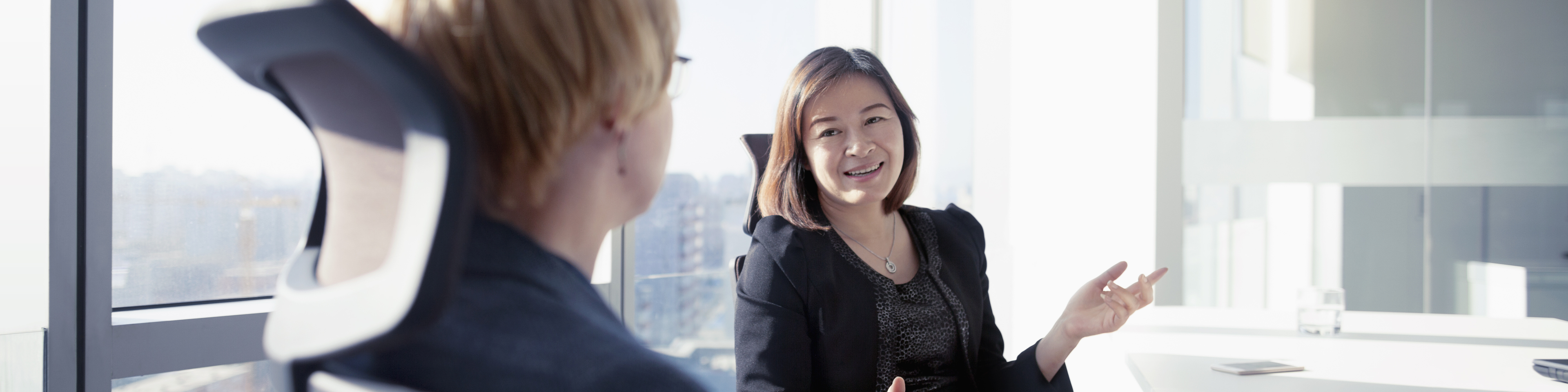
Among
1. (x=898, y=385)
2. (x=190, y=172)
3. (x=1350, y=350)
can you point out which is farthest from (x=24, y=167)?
(x=1350, y=350)

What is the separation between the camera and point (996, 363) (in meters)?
1.70

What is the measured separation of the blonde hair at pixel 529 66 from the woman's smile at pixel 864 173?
4.48 feet

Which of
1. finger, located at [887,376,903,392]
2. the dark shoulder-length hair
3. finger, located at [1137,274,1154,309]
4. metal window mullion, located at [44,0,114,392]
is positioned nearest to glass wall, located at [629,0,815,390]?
the dark shoulder-length hair

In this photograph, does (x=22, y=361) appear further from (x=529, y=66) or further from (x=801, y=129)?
(x=529, y=66)

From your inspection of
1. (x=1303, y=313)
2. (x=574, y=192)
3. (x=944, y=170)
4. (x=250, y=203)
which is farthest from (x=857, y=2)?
(x=574, y=192)

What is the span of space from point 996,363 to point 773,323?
54cm

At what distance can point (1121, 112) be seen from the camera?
318 centimetres

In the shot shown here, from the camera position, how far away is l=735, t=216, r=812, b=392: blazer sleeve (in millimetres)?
1480

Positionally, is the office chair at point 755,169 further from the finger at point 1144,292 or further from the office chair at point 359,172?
the office chair at point 359,172

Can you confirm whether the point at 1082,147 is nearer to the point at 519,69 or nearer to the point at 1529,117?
the point at 1529,117

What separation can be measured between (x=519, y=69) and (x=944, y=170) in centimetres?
416

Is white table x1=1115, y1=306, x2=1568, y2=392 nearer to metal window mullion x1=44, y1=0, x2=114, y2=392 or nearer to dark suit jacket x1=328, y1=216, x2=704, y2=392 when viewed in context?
Answer: dark suit jacket x1=328, y1=216, x2=704, y2=392

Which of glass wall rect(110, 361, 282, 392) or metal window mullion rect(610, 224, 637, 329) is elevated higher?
metal window mullion rect(610, 224, 637, 329)

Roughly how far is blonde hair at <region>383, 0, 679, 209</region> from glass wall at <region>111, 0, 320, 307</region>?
171cm
